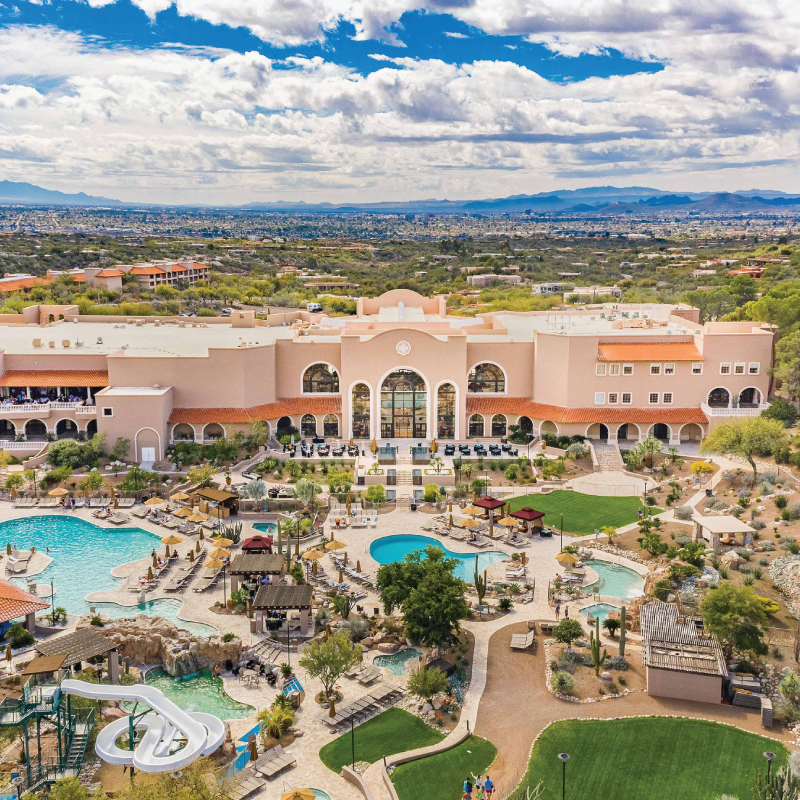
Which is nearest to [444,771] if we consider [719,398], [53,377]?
[719,398]

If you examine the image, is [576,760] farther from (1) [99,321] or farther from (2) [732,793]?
(1) [99,321]

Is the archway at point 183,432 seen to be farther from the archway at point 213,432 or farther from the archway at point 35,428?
the archway at point 35,428

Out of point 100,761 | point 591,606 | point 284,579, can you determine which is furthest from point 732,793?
point 284,579

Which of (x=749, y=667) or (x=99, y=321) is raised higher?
(x=99, y=321)

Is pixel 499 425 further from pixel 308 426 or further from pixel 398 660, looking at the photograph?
pixel 398 660

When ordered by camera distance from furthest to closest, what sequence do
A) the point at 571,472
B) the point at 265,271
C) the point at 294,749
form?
the point at 265,271 → the point at 571,472 → the point at 294,749

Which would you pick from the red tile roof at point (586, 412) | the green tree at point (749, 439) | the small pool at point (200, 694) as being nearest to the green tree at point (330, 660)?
the small pool at point (200, 694)

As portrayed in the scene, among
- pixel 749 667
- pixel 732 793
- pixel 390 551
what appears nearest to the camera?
pixel 732 793
